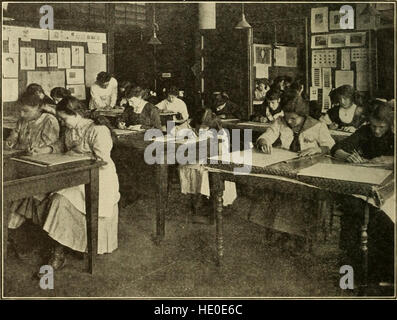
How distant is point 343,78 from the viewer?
3.59m

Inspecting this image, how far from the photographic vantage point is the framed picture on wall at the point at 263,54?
15.4 ft

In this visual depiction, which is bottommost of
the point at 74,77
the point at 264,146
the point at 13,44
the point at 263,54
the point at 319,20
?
the point at 264,146

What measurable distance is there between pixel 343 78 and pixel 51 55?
2467 mm

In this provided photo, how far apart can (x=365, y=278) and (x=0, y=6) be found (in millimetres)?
2527

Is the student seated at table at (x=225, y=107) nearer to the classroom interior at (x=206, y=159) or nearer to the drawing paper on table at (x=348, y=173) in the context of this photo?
the classroom interior at (x=206, y=159)

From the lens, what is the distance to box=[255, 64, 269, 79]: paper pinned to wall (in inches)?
181

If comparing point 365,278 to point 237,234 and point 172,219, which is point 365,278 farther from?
point 172,219

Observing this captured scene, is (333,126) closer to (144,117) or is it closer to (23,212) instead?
(144,117)

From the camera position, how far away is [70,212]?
253 centimetres

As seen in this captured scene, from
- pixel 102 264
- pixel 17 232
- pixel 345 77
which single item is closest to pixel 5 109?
pixel 17 232

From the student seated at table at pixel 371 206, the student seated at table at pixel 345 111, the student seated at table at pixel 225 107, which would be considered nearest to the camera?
the student seated at table at pixel 371 206

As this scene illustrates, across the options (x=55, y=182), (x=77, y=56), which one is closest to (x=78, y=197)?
(x=55, y=182)

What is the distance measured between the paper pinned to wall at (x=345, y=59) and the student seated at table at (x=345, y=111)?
0.21 meters

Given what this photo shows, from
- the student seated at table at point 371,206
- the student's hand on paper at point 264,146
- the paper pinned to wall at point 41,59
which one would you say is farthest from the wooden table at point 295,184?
the paper pinned to wall at point 41,59
